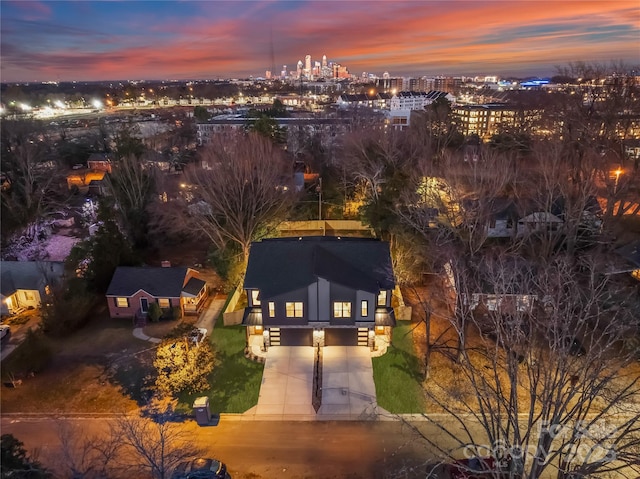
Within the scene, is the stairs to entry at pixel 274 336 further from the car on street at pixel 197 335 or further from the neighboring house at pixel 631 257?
the neighboring house at pixel 631 257

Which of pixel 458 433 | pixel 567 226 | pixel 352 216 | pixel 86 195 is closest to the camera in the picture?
pixel 458 433

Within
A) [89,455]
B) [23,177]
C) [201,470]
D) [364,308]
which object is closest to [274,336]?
[364,308]

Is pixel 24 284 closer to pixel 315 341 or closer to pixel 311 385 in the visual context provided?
pixel 315 341

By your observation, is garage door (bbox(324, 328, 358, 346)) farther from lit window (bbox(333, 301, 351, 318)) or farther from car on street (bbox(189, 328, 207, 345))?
car on street (bbox(189, 328, 207, 345))

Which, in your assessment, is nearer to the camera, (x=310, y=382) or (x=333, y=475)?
(x=333, y=475)

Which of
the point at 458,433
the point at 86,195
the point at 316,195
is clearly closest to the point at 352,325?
the point at 458,433

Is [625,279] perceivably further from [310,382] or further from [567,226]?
[310,382]

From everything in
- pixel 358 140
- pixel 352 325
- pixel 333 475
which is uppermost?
pixel 358 140

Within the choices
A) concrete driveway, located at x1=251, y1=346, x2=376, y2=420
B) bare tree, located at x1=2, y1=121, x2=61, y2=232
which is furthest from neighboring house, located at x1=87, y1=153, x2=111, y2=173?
concrete driveway, located at x1=251, y1=346, x2=376, y2=420
